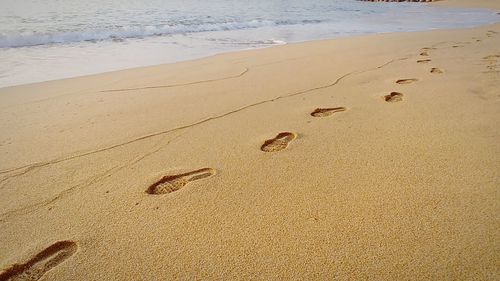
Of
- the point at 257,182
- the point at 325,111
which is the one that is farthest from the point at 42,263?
the point at 325,111

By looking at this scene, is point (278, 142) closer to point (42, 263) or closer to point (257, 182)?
point (257, 182)

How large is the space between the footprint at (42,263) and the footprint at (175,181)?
1.27 ft

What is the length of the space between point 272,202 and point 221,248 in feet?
1.00

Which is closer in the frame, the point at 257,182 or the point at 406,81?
the point at 257,182

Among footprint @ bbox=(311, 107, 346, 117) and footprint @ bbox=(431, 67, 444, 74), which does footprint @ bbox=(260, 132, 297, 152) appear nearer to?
footprint @ bbox=(311, 107, 346, 117)

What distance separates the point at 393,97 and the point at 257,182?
154cm

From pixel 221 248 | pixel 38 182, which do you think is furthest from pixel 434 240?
pixel 38 182

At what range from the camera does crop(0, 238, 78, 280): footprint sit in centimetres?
106

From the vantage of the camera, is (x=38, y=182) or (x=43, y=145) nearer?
(x=38, y=182)

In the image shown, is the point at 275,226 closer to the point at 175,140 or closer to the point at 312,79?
the point at 175,140

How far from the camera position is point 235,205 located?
52.4 inches

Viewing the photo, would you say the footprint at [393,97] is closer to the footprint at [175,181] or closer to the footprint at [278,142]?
the footprint at [278,142]

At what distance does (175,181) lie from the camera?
1.54m

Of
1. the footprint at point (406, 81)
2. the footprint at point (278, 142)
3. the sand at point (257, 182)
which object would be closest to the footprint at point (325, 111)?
the sand at point (257, 182)
